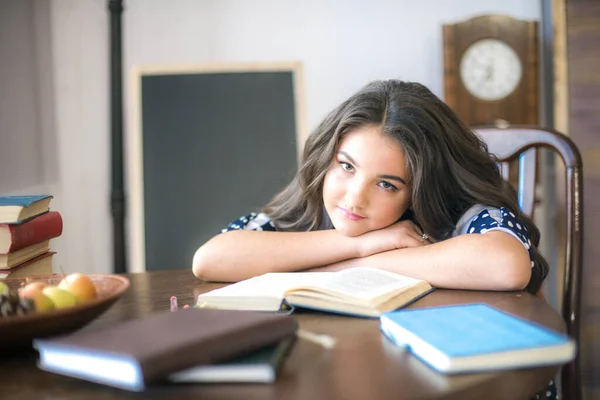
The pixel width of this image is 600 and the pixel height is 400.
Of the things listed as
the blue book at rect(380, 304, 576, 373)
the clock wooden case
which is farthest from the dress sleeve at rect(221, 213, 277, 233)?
the clock wooden case

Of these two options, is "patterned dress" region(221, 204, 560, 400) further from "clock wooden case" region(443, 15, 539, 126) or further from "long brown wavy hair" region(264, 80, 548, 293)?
"clock wooden case" region(443, 15, 539, 126)

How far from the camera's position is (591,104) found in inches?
101

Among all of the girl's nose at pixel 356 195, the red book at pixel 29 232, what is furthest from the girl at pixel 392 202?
the red book at pixel 29 232

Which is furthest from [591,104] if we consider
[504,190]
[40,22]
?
[40,22]

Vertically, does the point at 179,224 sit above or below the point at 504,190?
below

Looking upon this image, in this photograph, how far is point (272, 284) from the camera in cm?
108

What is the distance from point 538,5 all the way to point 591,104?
1.82ft

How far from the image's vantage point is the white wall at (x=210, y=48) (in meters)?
2.60

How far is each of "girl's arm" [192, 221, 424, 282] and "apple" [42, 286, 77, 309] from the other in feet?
1.48

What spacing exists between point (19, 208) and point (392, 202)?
63cm

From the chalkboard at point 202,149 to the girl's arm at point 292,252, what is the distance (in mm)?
1143

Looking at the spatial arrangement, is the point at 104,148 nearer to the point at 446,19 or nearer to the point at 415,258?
the point at 446,19

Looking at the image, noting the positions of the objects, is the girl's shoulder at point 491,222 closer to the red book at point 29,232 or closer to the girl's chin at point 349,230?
the girl's chin at point 349,230

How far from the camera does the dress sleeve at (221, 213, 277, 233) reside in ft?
4.77
